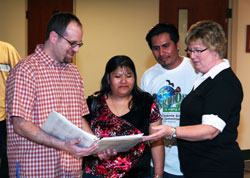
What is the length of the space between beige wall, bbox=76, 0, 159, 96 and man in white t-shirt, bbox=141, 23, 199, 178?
245cm

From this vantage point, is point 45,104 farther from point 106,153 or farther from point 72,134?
point 106,153

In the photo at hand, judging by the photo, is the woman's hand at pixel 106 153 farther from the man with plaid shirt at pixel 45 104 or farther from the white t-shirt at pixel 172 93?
the white t-shirt at pixel 172 93

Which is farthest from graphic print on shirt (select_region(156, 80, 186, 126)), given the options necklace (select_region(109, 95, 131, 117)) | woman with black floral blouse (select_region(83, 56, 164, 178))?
necklace (select_region(109, 95, 131, 117))

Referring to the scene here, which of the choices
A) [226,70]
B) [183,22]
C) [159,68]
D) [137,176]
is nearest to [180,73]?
[159,68]

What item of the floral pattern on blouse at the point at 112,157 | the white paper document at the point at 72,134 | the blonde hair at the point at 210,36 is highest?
the blonde hair at the point at 210,36

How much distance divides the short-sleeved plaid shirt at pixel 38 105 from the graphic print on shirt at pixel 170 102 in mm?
775

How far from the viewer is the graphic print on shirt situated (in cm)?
243

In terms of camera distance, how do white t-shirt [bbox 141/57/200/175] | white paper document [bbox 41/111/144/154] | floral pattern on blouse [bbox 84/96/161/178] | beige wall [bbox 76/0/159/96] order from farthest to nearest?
beige wall [bbox 76/0/159/96]
white t-shirt [bbox 141/57/200/175]
floral pattern on blouse [bbox 84/96/161/178]
white paper document [bbox 41/111/144/154]

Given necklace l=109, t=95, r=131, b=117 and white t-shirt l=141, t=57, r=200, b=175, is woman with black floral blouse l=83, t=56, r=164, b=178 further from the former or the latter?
white t-shirt l=141, t=57, r=200, b=175

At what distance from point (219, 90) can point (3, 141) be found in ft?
7.00

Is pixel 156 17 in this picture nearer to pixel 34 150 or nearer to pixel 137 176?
pixel 137 176

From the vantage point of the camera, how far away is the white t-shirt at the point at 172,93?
2422mm

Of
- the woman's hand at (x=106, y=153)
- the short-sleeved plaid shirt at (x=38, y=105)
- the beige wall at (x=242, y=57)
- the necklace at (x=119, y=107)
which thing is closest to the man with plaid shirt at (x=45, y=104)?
the short-sleeved plaid shirt at (x=38, y=105)

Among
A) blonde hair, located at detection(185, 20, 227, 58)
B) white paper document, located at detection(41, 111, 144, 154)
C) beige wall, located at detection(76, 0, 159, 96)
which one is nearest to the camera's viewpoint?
white paper document, located at detection(41, 111, 144, 154)
